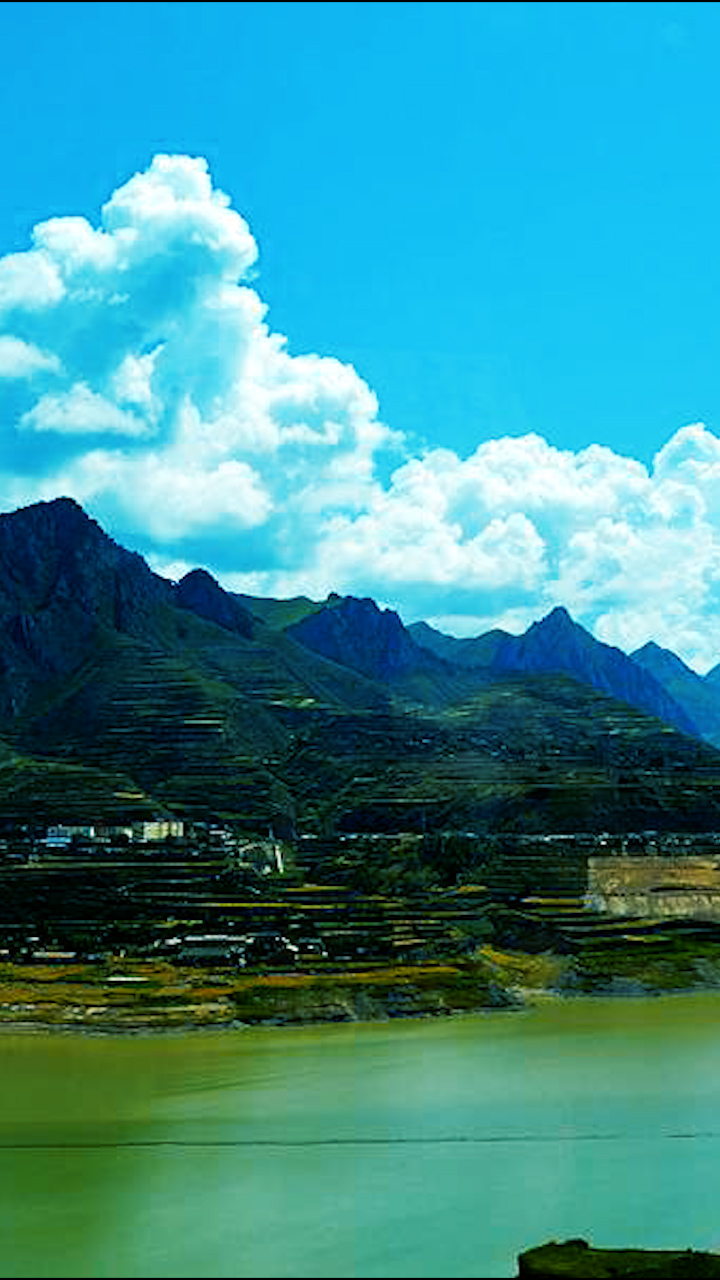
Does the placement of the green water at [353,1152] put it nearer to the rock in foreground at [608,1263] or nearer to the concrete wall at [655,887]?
the rock in foreground at [608,1263]

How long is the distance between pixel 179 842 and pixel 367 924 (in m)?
36.2

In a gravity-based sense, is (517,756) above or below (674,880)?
above

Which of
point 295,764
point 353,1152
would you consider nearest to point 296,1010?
point 353,1152

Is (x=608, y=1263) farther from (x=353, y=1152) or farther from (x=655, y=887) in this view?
(x=655, y=887)

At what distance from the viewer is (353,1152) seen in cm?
4081

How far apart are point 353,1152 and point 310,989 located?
32551 mm

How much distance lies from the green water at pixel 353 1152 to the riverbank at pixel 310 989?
5.42m

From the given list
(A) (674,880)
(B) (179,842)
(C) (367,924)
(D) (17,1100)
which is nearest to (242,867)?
(B) (179,842)

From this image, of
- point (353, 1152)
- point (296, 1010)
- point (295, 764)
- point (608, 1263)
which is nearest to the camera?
point (608, 1263)

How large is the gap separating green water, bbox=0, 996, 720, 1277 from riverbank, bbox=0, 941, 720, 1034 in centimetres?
542

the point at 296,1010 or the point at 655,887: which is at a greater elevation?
the point at 655,887

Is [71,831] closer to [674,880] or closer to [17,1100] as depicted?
[674,880]

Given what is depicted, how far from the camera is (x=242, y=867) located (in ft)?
354

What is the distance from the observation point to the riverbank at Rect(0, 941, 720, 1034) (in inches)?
2783
